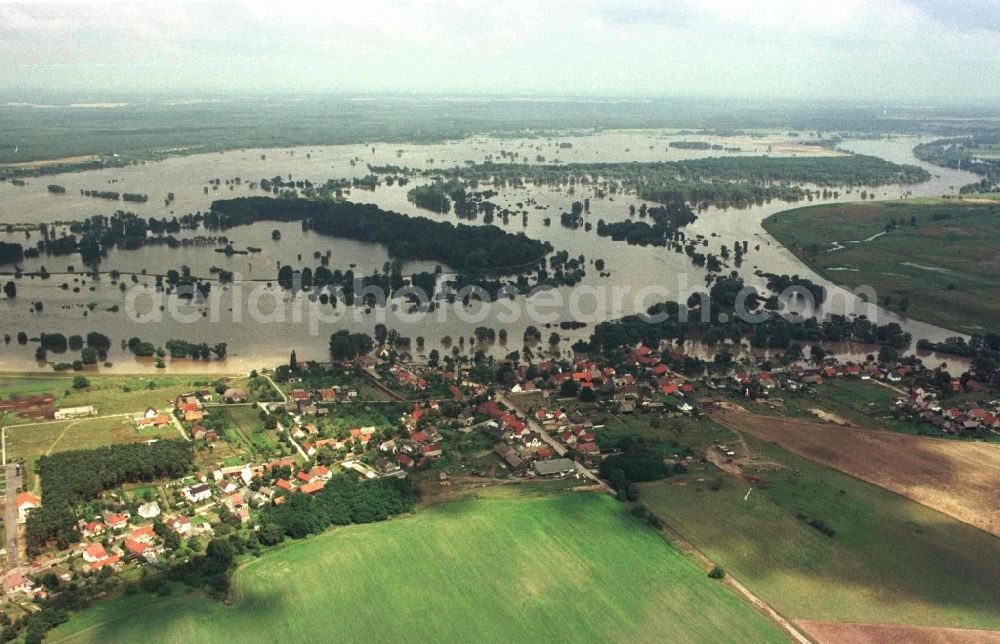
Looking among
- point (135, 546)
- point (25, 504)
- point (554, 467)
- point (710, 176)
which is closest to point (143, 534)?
point (135, 546)

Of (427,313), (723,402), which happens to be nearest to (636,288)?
(427,313)

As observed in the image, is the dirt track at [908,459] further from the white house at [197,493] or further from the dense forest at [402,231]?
the dense forest at [402,231]

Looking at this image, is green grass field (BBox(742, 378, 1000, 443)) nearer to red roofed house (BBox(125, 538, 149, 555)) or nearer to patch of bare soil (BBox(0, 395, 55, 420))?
red roofed house (BBox(125, 538, 149, 555))

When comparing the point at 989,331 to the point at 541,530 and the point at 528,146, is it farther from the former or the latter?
the point at 528,146

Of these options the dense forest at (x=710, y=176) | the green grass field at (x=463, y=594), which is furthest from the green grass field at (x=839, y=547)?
the dense forest at (x=710, y=176)

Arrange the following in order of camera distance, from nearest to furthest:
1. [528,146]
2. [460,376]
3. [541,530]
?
[541,530]
[460,376]
[528,146]

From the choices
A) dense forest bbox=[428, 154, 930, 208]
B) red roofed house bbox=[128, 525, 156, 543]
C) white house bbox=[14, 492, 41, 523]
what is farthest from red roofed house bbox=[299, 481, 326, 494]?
dense forest bbox=[428, 154, 930, 208]

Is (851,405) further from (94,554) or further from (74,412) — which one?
(74,412)
